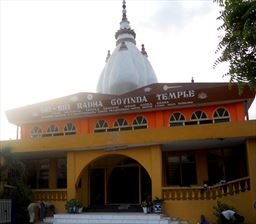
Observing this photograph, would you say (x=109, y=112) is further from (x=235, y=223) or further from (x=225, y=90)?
(x=235, y=223)

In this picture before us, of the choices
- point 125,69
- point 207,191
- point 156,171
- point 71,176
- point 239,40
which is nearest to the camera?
point 239,40

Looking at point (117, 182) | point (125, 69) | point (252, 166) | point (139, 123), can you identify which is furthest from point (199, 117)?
point (125, 69)

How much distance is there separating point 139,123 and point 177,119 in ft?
6.21

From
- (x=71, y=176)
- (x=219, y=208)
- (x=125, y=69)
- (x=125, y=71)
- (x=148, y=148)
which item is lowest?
(x=219, y=208)

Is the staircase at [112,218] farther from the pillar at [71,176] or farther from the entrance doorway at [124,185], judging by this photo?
the entrance doorway at [124,185]

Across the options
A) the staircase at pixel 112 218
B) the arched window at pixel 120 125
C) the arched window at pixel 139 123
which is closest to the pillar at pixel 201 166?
the arched window at pixel 139 123

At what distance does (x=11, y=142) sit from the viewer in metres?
18.4

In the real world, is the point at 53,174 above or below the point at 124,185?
above

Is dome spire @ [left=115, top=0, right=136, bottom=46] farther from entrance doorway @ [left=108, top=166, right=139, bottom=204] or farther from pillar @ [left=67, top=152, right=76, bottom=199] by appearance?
pillar @ [left=67, top=152, right=76, bottom=199]

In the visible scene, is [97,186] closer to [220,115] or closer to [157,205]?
[157,205]

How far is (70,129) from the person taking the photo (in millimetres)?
21797

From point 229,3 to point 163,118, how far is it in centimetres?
1249

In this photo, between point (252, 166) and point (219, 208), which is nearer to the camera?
point (219, 208)

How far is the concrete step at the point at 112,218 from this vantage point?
14812mm
